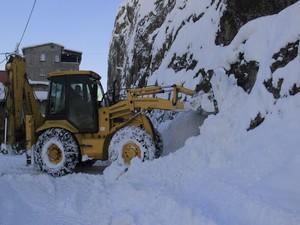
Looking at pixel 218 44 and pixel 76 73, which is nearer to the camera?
pixel 76 73

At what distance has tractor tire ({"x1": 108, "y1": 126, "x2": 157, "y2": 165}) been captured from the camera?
29.4ft

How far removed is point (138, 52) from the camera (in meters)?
19.0

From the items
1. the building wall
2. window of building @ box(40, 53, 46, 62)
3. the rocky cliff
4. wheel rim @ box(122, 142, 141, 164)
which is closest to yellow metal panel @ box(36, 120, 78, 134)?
→ wheel rim @ box(122, 142, 141, 164)

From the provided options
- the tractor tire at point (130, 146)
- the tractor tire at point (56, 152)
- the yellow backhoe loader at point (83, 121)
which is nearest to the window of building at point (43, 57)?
the yellow backhoe loader at point (83, 121)

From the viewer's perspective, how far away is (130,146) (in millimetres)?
9086

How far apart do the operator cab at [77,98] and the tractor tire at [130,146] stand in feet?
2.99

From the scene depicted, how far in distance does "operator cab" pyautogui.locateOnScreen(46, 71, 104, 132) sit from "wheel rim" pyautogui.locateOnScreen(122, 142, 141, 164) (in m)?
1.08

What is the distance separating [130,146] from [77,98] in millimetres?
1937

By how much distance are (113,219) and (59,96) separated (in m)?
5.55

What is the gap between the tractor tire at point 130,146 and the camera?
29.4 feet

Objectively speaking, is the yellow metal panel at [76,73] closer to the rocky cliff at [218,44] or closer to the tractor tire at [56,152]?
the tractor tire at [56,152]

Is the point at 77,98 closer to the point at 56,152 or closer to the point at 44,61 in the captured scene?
the point at 56,152

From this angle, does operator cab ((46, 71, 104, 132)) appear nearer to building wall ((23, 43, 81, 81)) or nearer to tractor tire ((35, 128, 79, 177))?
tractor tire ((35, 128, 79, 177))

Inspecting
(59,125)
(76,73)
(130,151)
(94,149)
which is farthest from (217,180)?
(76,73)
